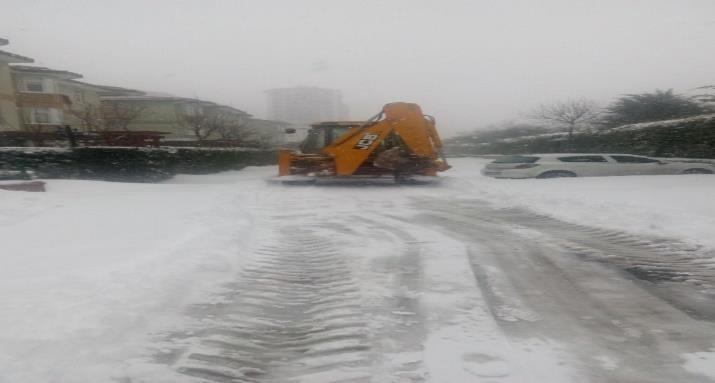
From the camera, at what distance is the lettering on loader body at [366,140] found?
13008 millimetres

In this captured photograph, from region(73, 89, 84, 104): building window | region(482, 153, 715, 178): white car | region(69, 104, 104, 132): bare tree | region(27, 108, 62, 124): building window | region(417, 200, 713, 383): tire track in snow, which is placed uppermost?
region(73, 89, 84, 104): building window

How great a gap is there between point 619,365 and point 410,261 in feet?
8.46

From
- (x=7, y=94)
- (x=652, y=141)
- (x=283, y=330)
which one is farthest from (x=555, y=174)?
(x=7, y=94)


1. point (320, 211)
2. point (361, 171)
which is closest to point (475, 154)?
point (361, 171)

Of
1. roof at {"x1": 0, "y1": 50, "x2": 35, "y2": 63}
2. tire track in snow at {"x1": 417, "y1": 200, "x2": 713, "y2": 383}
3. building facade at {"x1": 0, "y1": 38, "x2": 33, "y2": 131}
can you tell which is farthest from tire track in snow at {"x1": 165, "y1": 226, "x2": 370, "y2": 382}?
roof at {"x1": 0, "y1": 50, "x2": 35, "y2": 63}

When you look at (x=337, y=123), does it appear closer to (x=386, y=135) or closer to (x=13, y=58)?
(x=386, y=135)

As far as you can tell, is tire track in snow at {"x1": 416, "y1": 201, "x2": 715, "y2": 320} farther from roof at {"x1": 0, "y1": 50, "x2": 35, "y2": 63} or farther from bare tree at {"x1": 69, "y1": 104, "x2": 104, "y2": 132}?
roof at {"x1": 0, "y1": 50, "x2": 35, "y2": 63}

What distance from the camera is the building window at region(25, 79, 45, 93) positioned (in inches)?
1330

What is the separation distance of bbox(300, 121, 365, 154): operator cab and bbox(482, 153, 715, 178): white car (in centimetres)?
616

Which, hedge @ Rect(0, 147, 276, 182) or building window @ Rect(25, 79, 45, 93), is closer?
hedge @ Rect(0, 147, 276, 182)

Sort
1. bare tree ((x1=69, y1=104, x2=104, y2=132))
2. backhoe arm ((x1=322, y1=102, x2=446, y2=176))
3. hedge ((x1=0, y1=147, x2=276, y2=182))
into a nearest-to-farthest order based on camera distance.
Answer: backhoe arm ((x1=322, y1=102, x2=446, y2=176)), hedge ((x1=0, y1=147, x2=276, y2=182)), bare tree ((x1=69, y1=104, x2=104, y2=132))

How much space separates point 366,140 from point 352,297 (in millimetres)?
9535

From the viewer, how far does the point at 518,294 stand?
3930 millimetres

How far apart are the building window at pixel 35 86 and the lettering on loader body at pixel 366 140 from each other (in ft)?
111
